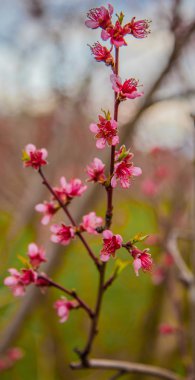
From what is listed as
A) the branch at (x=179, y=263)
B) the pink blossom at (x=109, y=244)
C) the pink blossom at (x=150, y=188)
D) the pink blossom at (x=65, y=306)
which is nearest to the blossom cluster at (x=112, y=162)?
the pink blossom at (x=109, y=244)

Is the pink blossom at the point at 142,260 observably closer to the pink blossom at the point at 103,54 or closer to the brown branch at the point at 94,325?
the brown branch at the point at 94,325

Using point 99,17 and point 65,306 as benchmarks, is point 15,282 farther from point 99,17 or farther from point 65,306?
point 99,17

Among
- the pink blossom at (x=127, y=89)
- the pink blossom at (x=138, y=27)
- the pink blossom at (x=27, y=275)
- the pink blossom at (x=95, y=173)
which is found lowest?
the pink blossom at (x=27, y=275)

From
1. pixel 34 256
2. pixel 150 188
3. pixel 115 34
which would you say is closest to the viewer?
pixel 115 34

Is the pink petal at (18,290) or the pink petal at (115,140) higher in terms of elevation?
the pink petal at (115,140)

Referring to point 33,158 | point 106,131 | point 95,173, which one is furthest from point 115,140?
point 33,158

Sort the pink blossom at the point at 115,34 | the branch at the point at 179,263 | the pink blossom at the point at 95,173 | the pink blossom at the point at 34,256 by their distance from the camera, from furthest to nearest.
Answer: the branch at the point at 179,263 < the pink blossom at the point at 34,256 < the pink blossom at the point at 95,173 < the pink blossom at the point at 115,34

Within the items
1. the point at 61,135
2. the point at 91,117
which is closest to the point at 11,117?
the point at 91,117
